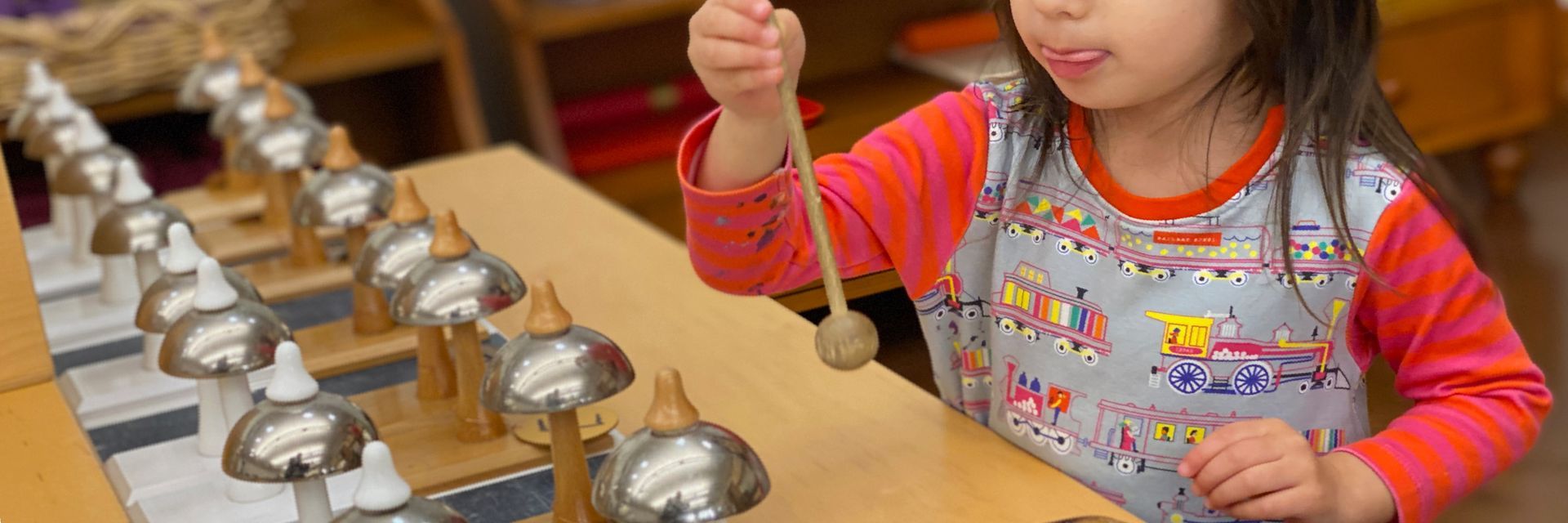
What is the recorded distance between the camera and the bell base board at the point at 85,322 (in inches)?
40.1

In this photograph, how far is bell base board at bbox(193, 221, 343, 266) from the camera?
3.85 ft

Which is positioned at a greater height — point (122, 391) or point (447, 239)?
point (447, 239)

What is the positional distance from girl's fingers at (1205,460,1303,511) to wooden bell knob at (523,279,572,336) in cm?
29

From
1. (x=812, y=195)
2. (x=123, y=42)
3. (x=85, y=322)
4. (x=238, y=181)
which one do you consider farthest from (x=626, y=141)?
(x=812, y=195)

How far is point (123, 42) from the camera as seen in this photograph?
177 cm

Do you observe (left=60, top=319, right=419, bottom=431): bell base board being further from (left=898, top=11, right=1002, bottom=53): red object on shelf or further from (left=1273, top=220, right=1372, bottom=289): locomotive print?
(left=898, top=11, right=1002, bottom=53): red object on shelf

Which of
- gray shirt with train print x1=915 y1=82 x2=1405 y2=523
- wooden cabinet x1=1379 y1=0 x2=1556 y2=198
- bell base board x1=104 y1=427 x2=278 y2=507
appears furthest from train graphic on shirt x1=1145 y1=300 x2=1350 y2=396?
wooden cabinet x1=1379 y1=0 x2=1556 y2=198

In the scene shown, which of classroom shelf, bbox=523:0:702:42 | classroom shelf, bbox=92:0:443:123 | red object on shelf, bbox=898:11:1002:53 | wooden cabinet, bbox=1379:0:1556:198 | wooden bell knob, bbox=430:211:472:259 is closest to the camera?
wooden bell knob, bbox=430:211:472:259

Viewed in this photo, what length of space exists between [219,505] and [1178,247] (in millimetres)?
470

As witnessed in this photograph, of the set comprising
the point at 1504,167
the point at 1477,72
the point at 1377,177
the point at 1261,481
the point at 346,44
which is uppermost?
the point at 1377,177

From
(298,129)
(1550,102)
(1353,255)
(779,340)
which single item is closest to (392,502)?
(779,340)

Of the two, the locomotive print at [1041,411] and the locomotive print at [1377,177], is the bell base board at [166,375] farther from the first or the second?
the locomotive print at [1377,177]

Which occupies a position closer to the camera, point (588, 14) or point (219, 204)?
point (219, 204)

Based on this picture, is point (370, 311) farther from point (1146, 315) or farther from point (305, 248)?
point (1146, 315)
